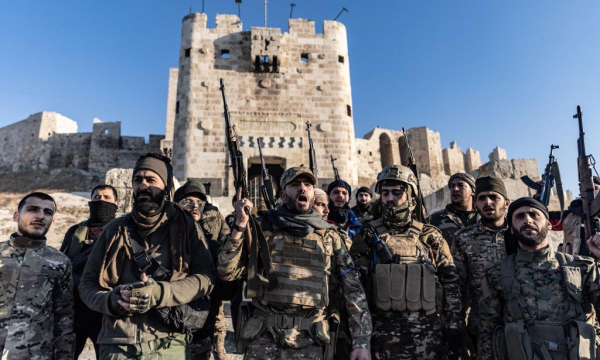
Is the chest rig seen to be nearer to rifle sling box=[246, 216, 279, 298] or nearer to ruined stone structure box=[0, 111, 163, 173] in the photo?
rifle sling box=[246, 216, 279, 298]

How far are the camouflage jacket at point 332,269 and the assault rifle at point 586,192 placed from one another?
7.10ft

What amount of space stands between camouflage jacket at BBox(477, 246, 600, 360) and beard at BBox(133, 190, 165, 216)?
2527 millimetres

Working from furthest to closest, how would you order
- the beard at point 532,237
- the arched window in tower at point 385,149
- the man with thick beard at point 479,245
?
the arched window in tower at point 385,149 → the man with thick beard at point 479,245 → the beard at point 532,237

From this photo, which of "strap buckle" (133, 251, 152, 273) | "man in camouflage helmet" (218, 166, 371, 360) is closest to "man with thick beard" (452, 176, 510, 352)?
"man in camouflage helmet" (218, 166, 371, 360)

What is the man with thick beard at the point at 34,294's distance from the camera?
2.57 m

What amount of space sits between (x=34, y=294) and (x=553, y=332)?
139 inches

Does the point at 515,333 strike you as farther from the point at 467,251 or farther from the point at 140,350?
the point at 140,350

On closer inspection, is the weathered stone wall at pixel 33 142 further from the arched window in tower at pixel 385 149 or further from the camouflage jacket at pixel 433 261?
the camouflage jacket at pixel 433 261

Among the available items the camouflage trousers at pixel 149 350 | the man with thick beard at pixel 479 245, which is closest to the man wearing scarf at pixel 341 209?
the man with thick beard at pixel 479 245

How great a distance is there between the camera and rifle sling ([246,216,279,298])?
270cm

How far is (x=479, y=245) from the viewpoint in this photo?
3.52 metres

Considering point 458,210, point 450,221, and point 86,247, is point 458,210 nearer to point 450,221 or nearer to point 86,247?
point 450,221

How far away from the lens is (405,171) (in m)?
3.47

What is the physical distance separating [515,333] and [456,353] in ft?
1.91
